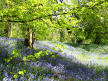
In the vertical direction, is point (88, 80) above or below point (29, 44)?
below

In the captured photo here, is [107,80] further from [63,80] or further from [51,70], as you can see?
[51,70]

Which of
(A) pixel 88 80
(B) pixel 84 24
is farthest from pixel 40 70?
(B) pixel 84 24

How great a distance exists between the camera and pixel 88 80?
5199 millimetres

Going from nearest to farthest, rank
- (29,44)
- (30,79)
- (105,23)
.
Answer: (30,79) < (105,23) < (29,44)

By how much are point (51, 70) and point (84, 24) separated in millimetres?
3239

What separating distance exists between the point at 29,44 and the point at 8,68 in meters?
5.02

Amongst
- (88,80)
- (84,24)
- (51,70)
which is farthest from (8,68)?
(84,24)

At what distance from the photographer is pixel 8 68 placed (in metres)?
4.89

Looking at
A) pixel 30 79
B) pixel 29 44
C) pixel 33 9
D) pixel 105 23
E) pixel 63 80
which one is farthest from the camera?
pixel 29 44

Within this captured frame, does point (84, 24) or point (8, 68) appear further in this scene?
point (84, 24)

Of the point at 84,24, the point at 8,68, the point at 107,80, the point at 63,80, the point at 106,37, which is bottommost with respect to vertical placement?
the point at 107,80

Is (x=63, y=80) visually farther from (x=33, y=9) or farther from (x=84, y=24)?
(x=84, y=24)

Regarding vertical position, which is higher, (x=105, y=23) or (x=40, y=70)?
(x=105, y=23)

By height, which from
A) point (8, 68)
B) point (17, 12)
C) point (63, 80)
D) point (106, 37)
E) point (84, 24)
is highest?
point (17, 12)
